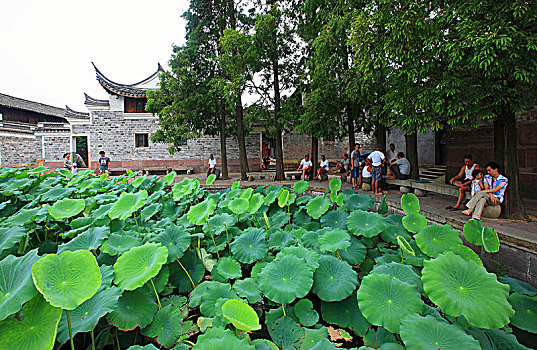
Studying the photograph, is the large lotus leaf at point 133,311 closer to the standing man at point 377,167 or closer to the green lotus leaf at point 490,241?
the green lotus leaf at point 490,241

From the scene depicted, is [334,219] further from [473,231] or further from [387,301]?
[387,301]

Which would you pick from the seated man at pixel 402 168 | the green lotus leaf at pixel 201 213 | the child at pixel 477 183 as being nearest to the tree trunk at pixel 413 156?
the seated man at pixel 402 168

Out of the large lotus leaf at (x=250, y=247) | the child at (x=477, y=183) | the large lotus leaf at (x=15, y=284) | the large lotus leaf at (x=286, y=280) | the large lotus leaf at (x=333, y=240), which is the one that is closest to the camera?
the large lotus leaf at (x=15, y=284)

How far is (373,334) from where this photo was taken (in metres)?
1.43

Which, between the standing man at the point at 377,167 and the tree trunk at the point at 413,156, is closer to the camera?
the standing man at the point at 377,167

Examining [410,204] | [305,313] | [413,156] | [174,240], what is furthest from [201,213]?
[413,156]

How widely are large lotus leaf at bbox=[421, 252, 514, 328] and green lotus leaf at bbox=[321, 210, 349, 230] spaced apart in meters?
1.39

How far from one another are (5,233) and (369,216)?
2.80 meters

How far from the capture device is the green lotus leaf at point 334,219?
282 cm

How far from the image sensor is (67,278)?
43.2 inches

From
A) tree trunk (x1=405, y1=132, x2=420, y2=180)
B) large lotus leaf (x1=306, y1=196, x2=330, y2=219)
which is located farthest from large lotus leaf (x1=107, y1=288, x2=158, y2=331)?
tree trunk (x1=405, y1=132, x2=420, y2=180)

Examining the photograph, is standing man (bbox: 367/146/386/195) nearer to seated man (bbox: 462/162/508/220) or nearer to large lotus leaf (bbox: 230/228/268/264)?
seated man (bbox: 462/162/508/220)

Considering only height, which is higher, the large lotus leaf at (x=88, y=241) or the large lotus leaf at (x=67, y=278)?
the large lotus leaf at (x=67, y=278)

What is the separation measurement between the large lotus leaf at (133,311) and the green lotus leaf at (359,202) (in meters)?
2.27
